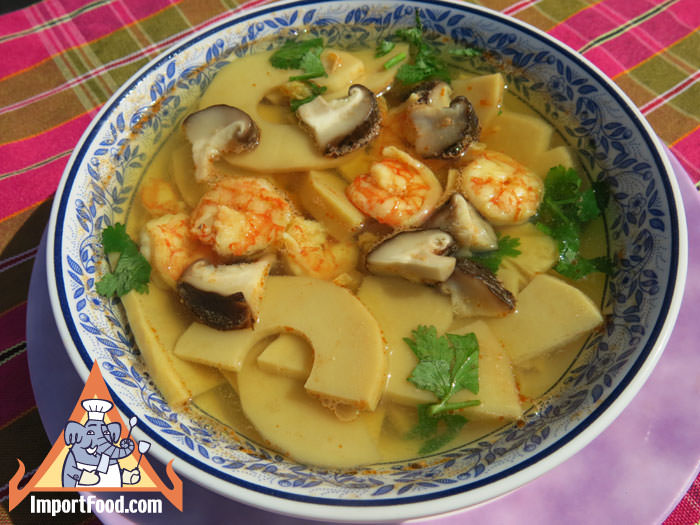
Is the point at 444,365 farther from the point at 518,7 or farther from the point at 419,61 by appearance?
the point at 518,7

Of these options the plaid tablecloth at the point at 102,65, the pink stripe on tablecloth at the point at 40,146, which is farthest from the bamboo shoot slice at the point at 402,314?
the pink stripe on tablecloth at the point at 40,146

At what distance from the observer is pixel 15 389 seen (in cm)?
214

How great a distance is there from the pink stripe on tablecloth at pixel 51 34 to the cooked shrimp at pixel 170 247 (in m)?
1.82

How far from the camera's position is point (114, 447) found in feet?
5.17

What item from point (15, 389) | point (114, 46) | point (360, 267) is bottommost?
point (15, 389)

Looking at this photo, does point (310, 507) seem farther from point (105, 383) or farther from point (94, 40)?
point (94, 40)

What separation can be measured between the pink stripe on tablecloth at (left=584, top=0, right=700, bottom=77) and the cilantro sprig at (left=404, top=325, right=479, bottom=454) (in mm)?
2062

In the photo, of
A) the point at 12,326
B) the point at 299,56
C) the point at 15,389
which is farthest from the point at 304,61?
the point at 15,389

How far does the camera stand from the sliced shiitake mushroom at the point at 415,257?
1.73 m

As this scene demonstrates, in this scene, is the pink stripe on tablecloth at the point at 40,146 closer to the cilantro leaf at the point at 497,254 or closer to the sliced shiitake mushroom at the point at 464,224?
the sliced shiitake mushroom at the point at 464,224

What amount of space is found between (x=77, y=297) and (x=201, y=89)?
43.8 inches

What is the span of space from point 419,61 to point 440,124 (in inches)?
17.3

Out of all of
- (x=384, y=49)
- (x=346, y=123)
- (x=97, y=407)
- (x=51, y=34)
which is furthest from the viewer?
(x=51, y=34)

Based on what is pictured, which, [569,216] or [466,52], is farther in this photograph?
[466,52]
